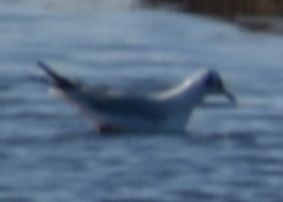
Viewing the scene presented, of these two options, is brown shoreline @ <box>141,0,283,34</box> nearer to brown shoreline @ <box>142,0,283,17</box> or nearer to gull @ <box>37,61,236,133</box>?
brown shoreline @ <box>142,0,283,17</box>

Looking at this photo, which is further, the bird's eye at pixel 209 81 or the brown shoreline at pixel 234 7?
the brown shoreline at pixel 234 7

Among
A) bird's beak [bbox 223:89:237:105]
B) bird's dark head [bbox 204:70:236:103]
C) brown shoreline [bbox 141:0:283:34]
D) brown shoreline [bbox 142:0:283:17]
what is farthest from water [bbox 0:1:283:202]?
brown shoreline [bbox 142:0:283:17]

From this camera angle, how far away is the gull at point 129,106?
13.3 meters

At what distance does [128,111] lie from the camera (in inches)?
533

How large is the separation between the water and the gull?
121 mm

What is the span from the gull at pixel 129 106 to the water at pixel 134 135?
121 millimetres

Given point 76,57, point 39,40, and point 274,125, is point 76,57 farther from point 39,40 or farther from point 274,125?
point 274,125

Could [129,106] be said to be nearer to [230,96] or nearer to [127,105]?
[127,105]

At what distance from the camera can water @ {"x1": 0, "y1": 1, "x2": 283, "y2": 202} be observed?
37.9ft

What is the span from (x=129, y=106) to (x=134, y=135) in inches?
8.7

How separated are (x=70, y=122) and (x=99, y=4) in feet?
31.9

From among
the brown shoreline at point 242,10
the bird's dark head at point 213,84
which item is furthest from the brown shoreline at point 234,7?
the bird's dark head at point 213,84

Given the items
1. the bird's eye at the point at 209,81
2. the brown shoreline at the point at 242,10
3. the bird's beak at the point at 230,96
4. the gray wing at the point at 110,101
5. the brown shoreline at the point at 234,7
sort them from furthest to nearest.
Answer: the brown shoreline at the point at 234,7 → the brown shoreline at the point at 242,10 → the bird's beak at the point at 230,96 → the bird's eye at the point at 209,81 → the gray wing at the point at 110,101

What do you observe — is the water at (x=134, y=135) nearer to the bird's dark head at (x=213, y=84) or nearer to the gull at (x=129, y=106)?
the gull at (x=129, y=106)
